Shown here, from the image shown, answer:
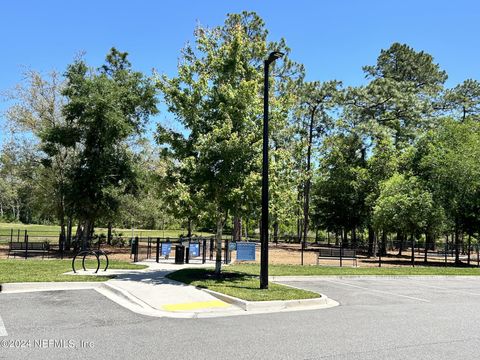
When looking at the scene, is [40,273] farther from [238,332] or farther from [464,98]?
[464,98]

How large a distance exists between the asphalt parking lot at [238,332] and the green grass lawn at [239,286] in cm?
118

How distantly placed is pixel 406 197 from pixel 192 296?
20.7 metres

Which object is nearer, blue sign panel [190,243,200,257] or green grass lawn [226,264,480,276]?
green grass lawn [226,264,480,276]

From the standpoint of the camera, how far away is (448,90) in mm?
47406

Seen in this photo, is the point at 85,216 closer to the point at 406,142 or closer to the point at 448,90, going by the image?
the point at 406,142

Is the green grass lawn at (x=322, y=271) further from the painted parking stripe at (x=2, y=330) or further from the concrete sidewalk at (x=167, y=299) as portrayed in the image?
the painted parking stripe at (x=2, y=330)

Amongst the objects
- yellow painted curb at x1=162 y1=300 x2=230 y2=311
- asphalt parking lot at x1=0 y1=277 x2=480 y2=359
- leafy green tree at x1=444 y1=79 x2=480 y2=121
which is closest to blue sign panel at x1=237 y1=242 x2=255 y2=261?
asphalt parking lot at x1=0 y1=277 x2=480 y2=359

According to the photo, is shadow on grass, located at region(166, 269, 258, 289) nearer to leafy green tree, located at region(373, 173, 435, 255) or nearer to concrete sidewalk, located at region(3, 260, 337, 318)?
concrete sidewalk, located at region(3, 260, 337, 318)

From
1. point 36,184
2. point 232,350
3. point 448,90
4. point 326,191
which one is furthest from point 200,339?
point 448,90

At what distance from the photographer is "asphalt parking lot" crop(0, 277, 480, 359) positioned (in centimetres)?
654

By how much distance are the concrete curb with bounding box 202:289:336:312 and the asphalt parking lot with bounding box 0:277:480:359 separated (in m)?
0.52

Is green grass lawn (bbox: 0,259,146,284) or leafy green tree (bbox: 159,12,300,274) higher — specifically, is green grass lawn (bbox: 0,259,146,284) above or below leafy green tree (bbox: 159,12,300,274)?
below

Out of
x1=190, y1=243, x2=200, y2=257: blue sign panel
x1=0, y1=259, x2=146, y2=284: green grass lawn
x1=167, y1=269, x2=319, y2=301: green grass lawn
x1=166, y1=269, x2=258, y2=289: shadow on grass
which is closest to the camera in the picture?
x1=167, y1=269, x2=319, y2=301: green grass lawn

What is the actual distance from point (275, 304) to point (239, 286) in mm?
2716
